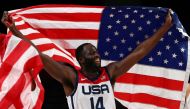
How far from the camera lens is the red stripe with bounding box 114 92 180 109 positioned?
449 centimetres

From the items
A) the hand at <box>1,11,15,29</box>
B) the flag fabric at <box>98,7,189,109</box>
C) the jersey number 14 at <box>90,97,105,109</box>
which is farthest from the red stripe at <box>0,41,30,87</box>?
the flag fabric at <box>98,7,189,109</box>

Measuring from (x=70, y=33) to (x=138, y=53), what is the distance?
683 millimetres

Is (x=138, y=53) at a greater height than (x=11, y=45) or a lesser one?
lesser

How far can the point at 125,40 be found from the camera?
4.61m

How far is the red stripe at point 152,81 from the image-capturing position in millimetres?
4488

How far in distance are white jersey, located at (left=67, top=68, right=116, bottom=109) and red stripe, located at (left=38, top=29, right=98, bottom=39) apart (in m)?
0.59

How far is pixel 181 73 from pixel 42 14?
3.92ft

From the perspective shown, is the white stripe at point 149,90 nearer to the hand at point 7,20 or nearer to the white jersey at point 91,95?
the white jersey at point 91,95

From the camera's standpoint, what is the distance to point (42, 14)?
4.52 meters

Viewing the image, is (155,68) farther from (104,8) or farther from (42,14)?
(42,14)

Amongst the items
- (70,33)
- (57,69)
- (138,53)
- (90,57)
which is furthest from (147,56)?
(57,69)

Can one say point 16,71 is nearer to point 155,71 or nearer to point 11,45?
point 11,45

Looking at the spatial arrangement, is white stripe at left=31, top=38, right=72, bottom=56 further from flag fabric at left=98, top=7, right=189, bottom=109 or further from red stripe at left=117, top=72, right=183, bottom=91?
red stripe at left=117, top=72, right=183, bottom=91

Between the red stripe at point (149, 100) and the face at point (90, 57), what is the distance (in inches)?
27.1
